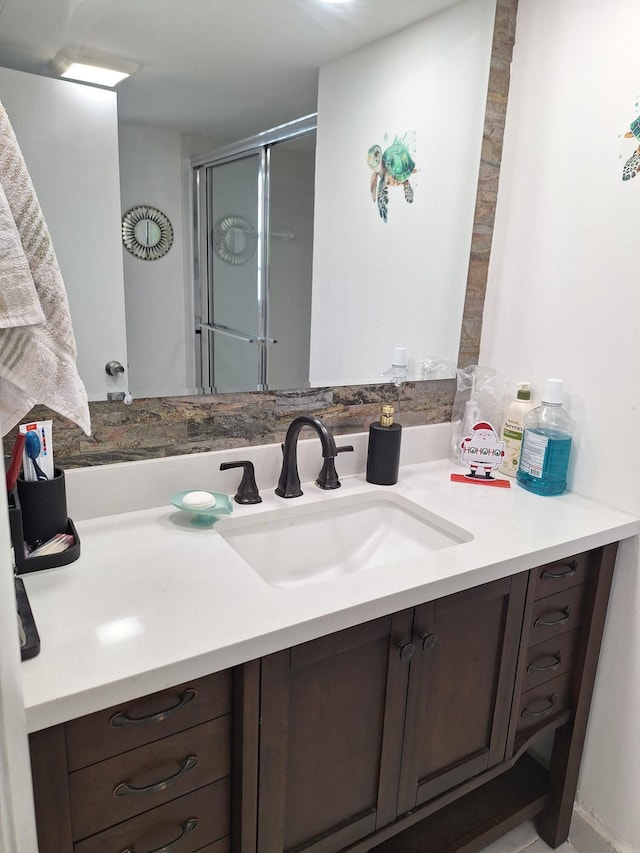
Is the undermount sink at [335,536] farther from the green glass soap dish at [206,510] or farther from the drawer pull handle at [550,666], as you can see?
the drawer pull handle at [550,666]

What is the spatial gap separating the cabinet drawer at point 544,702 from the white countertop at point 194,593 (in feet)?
1.24

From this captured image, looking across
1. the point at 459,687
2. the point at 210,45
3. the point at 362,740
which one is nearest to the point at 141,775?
the point at 362,740

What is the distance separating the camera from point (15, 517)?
3.09 feet

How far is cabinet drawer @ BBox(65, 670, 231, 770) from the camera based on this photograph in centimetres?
79

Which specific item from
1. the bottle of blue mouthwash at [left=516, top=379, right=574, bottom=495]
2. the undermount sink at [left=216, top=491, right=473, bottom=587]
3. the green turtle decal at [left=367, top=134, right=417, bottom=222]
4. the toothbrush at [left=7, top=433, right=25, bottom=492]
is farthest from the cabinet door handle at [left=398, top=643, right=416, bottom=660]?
the green turtle decal at [left=367, top=134, right=417, bottom=222]

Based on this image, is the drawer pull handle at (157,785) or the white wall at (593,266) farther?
the white wall at (593,266)

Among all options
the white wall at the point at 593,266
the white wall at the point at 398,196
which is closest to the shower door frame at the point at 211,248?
the white wall at the point at 398,196

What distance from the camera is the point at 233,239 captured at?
4.29ft

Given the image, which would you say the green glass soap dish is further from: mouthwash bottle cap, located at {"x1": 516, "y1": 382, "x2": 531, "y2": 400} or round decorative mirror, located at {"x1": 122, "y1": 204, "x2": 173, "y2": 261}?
mouthwash bottle cap, located at {"x1": 516, "y1": 382, "x2": 531, "y2": 400}

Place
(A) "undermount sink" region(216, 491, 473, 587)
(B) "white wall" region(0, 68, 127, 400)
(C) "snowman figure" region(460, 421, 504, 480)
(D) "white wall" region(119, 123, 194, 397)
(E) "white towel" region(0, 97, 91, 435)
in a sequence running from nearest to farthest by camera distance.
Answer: (E) "white towel" region(0, 97, 91, 435) < (B) "white wall" region(0, 68, 127, 400) < (D) "white wall" region(119, 123, 194, 397) < (A) "undermount sink" region(216, 491, 473, 587) < (C) "snowman figure" region(460, 421, 504, 480)

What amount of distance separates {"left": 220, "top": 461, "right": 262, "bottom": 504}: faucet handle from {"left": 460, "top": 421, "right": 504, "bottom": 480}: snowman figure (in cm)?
57

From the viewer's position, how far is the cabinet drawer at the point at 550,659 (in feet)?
4.42

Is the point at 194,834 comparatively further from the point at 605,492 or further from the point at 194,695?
the point at 605,492

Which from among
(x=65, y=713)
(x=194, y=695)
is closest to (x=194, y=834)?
(x=194, y=695)
